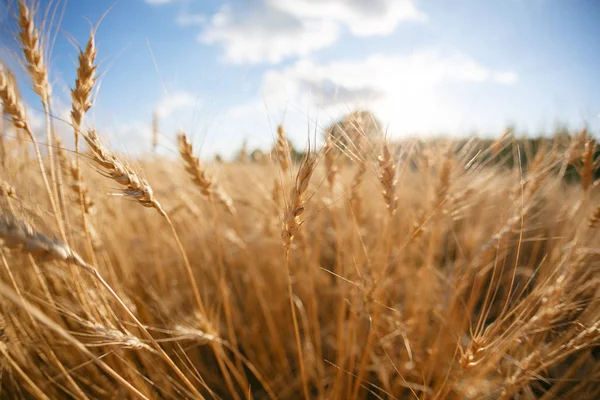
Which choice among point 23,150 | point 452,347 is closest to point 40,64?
point 23,150

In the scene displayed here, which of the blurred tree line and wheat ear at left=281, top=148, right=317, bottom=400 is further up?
the blurred tree line

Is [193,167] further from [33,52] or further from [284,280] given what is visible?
[284,280]

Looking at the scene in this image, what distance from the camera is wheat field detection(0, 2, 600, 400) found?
2.51ft

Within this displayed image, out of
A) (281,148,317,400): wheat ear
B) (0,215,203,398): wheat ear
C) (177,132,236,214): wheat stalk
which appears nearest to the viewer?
(0,215,203,398): wheat ear

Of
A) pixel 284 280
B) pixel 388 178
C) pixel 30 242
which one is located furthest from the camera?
pixel 284 280

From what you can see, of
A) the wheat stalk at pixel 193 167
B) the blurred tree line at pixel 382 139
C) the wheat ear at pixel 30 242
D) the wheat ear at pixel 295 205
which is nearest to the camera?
the wheat ear at pixel 30 242

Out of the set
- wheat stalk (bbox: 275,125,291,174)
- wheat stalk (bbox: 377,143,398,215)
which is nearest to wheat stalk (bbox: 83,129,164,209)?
wheat stalk (bbox: 275,125,291,174)

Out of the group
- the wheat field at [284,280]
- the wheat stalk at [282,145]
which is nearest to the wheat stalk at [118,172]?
the wheat field at [284,280]

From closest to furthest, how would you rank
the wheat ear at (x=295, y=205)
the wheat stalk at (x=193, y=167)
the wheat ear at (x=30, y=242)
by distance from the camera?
the wheat ear at (x=30, y=242) < the wheat ear at (x=295, y=205) < the wheat stalk at (x=193, y=167)

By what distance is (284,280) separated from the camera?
2.12 meters

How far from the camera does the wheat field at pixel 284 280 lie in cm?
77

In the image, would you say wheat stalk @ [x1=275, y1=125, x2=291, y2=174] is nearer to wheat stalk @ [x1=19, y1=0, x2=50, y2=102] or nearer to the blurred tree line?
the blurred tree line

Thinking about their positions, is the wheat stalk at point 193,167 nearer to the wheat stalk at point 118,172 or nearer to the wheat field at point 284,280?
the wheat field at point 284,280

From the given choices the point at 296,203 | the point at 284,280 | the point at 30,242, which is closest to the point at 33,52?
the point at 30,242
